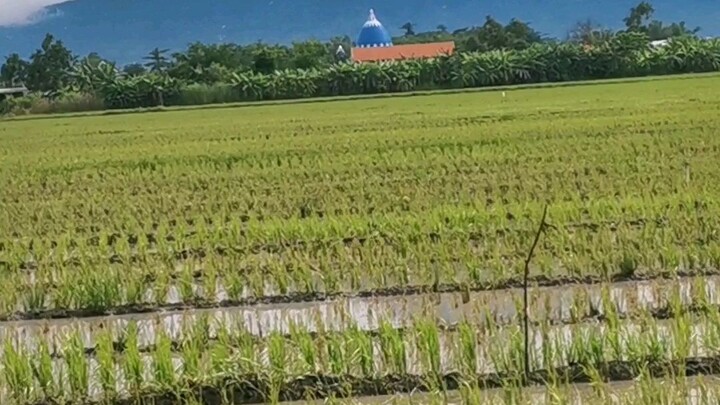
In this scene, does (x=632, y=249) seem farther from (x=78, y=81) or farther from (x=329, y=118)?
(x=78, y=81)

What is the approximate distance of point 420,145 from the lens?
13031 millimetres

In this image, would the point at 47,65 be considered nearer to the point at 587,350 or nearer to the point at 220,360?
the point at 220,360

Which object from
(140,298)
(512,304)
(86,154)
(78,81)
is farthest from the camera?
(78,81)

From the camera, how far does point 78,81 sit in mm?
44750

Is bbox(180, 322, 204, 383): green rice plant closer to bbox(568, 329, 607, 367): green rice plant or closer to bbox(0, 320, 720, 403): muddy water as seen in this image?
bbox(0, 320, 720, 403): muddy water

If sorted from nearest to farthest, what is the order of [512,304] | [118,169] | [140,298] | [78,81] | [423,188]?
[512,304]
[140,298]
[423,188]
[118,169]
[78,81]

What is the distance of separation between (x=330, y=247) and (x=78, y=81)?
41.2m

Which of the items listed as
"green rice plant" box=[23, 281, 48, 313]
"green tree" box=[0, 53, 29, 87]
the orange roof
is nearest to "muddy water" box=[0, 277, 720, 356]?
"green rice plant" box=[23, 281, 48, 313]

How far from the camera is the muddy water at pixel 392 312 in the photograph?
→ 14.6ft

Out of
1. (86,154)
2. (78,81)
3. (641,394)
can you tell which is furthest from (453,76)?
(641,394)

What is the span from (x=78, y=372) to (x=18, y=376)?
0.79ft

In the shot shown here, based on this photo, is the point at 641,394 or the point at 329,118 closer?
the point at 641,394

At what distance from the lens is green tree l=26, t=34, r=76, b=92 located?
2205 inches

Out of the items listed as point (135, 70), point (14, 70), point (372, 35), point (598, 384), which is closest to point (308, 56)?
point (135, 70)
